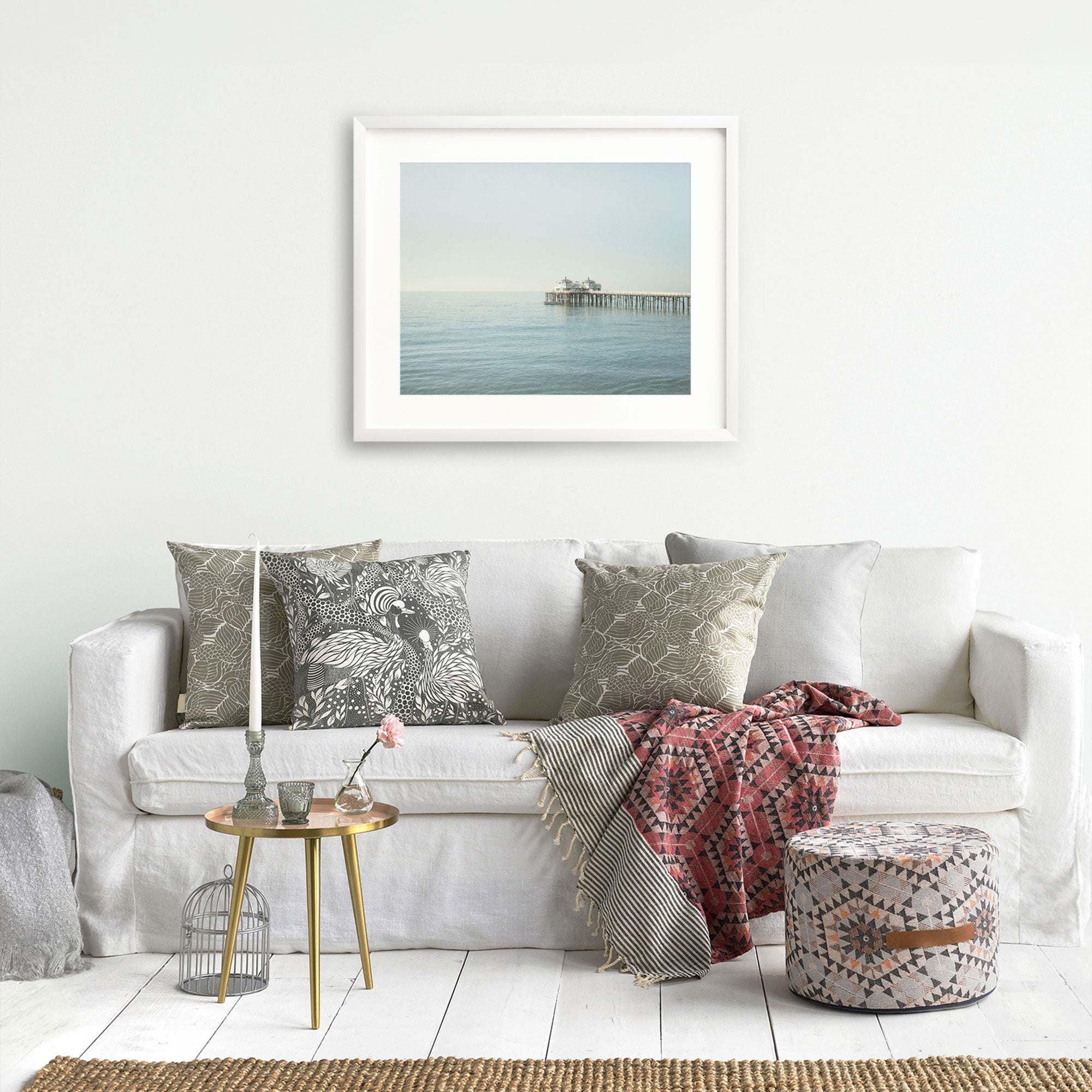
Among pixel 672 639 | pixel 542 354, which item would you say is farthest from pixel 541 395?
pixel 672 639

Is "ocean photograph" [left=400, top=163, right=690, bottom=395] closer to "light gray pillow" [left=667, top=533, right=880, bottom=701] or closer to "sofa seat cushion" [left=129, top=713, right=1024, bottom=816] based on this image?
"light gray pillow" [left=667, top=533, right=880, bottom=701]

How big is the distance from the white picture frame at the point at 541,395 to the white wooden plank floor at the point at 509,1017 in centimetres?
159

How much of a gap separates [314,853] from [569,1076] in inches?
23.4

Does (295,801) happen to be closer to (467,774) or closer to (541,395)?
(467,774)

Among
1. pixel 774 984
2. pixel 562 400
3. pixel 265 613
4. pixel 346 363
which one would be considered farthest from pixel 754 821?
pixel 346 363

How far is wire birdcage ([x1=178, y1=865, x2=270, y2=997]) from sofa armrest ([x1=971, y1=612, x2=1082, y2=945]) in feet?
5.34

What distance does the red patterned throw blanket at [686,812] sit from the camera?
2529 mm

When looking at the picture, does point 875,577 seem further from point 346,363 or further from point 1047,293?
point 346,363

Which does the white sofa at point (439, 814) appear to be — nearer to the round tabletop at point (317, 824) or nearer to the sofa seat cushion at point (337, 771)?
the sofa seat cushion at point (337, 771)

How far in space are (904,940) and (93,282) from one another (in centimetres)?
284

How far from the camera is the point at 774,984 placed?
243 centimetres

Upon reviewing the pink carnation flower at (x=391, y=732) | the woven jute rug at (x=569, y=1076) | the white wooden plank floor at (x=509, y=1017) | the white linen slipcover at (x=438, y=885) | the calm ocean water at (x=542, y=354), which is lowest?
the white wooden plank floor at (x=509, y=1017)

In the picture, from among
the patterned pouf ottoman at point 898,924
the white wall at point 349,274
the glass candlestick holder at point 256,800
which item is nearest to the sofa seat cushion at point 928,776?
the patterned pouf ottoman at point 898,924

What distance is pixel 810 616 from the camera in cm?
305
